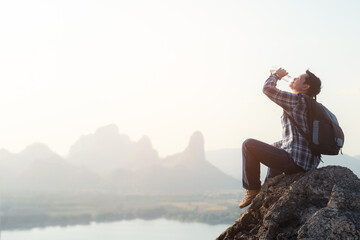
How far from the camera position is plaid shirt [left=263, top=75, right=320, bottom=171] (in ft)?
13.9

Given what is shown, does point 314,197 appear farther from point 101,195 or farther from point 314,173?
point 101,195

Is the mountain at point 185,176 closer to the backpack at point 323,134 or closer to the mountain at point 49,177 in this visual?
the mountain at point 49,177

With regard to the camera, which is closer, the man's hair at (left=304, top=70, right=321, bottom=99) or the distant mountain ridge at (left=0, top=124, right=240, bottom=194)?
the man's hair at (left=304, top=70, right=321, bottom=99)

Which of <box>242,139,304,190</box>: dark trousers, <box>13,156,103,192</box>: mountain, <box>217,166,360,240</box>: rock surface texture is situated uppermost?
<box>242,139,304,190</box>: dark trousers

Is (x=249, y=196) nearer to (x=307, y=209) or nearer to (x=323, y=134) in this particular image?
(x=307, y=209)

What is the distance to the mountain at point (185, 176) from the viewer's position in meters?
124

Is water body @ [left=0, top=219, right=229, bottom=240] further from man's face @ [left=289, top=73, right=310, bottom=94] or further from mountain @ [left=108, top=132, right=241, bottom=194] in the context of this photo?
man's face @ [left=289, top=73, right=310, bottom=94]

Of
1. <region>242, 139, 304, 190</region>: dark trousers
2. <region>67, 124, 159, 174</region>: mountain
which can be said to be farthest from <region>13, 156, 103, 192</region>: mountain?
Result: <region>242, 139, 304, 190</region>: dark trousers

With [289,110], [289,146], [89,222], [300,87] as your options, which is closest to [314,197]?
[289,146]

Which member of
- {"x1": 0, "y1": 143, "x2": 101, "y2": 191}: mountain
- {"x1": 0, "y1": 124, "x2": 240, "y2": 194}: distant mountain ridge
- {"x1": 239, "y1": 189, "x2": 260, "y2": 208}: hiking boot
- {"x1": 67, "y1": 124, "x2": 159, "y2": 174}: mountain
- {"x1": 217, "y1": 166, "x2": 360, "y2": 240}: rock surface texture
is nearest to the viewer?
{"x1": 217, "y1": 166, "x2": 360, "y2": 240}: rock surface texture

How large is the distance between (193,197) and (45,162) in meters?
55.0

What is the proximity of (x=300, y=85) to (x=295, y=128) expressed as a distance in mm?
514

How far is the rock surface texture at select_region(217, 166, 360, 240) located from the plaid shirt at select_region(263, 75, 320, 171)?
0.15m

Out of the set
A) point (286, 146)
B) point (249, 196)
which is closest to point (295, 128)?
point (286, 146)
